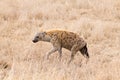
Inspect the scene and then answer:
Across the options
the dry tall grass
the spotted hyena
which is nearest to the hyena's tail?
the spotted hyena

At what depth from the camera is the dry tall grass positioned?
23.0 feet

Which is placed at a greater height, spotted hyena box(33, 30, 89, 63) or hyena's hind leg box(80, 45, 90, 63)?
spotted hyena box(33, 30, 89, 63)

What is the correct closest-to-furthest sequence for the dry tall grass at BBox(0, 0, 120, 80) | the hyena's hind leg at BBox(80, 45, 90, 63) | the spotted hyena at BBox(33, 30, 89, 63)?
the dry tall grass at BBox(0, 0, 120, 80), the spotted hyena at BBox(33, 30, 89, 63), the hyena's hind leg at BBox(80, 45, 90, 63)

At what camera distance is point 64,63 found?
7906 mm

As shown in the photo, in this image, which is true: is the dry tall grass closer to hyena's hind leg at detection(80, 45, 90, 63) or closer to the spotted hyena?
hyena's hind leg at detection(80, 45, 90, 63)

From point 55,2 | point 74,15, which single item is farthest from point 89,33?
point 55,2

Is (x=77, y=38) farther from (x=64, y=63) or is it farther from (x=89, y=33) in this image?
(x=89, y=33)

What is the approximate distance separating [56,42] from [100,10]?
4522 mm

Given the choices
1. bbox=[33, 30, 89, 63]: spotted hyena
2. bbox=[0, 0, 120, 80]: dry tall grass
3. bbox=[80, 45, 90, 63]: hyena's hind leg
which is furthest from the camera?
bbox=[80, 45, 90, 63]: hyena's hind leg

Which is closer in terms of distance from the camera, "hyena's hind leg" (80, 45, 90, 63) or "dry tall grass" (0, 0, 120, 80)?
"dry tall grass" (0, 0, 120, 80)

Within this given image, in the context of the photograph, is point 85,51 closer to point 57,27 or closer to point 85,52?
point 85,52

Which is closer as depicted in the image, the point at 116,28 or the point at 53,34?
the point at 53,34

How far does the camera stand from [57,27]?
1093cm

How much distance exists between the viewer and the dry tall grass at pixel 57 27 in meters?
7.02
